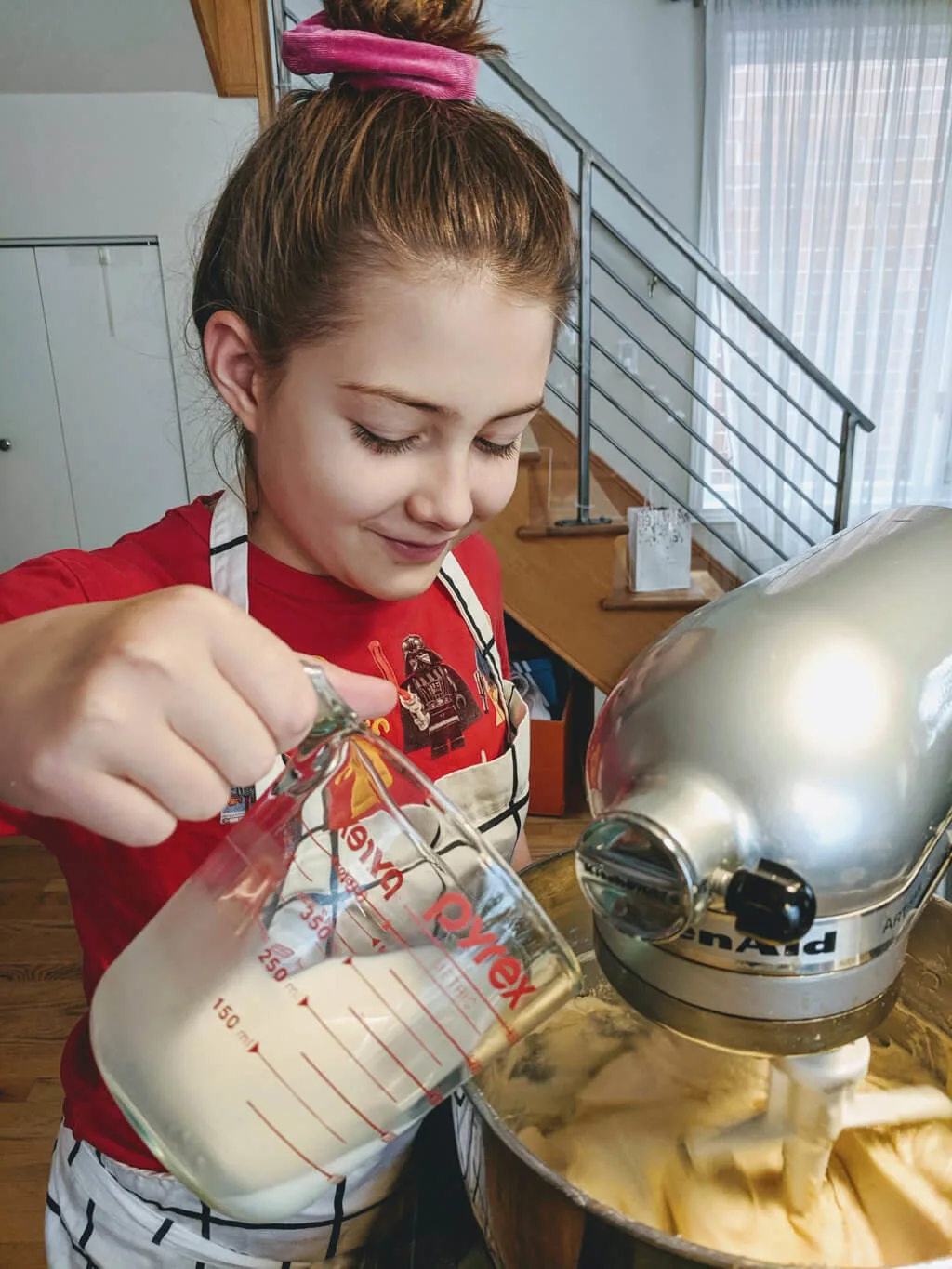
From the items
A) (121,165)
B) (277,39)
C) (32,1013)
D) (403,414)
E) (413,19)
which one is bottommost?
(32,1013)

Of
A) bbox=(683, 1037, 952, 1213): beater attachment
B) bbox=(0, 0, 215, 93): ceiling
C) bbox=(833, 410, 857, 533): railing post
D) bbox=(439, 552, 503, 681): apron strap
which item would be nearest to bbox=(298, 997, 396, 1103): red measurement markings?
bbox=(683, 1037, 952, 1213): beater attachment

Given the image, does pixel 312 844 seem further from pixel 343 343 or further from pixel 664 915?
pixel 343 343

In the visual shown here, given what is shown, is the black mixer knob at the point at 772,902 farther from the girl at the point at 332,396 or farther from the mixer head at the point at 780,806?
the girl at the point at 332,396

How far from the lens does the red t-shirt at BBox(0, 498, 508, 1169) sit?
574 millimetres

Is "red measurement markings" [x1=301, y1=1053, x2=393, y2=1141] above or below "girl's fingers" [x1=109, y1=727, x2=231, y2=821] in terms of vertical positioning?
below

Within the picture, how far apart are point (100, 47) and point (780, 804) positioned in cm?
289

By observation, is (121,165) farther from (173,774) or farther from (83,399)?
(173,774)

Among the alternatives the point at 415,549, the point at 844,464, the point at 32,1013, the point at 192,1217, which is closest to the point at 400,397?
the point at 415,549

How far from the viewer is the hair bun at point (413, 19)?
575mm

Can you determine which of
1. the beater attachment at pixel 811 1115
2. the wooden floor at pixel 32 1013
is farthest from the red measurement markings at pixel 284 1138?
the wooden floor at pixel 32 1013

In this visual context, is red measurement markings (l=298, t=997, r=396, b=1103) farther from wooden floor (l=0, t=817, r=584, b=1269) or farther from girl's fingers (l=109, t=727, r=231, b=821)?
wooden floor (l=0, t=817, r=584, b=1269)

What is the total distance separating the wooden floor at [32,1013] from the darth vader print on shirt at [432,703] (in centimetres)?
51

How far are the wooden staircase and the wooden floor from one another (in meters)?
0.48

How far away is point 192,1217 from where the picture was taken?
24.6 inches
